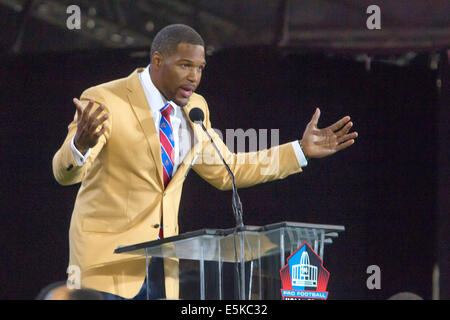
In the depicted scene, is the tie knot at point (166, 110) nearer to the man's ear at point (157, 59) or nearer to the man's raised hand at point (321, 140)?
the man's ear at point (157, 59)

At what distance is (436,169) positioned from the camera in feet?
15.4

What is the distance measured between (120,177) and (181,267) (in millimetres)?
444

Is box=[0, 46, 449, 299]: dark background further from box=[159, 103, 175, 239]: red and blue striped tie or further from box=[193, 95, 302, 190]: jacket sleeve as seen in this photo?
box=[159, 103, 175, 239]: red and blue striped tie

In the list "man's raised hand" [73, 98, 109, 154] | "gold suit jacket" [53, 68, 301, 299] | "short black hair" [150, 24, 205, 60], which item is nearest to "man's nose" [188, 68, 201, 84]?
"short black hair" [150, 24, 205, 60]

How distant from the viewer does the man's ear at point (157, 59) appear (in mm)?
3227

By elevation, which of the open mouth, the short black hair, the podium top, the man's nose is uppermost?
the short black hair

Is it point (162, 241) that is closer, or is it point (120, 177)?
point (162, 241)

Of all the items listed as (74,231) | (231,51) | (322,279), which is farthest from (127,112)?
(231,51)

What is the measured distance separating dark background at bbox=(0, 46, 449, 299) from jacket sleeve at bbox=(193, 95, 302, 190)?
132 cm

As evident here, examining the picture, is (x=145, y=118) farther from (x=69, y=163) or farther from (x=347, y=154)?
(x=347, y=154)

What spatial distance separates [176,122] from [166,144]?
14cm

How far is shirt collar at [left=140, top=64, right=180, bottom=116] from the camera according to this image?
125 inches

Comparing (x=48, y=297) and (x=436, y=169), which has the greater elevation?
(x=436, y=169)

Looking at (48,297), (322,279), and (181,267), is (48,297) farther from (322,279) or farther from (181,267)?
(181,267)
